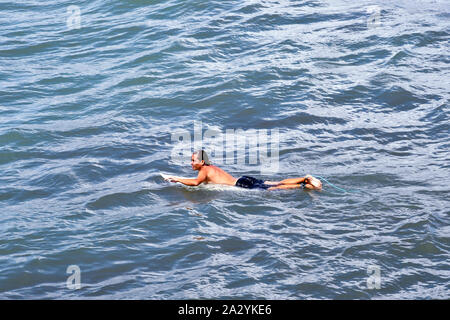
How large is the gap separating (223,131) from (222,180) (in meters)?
2.70

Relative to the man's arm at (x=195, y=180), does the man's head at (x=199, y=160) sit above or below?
above

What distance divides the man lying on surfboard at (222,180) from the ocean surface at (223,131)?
0.16 m

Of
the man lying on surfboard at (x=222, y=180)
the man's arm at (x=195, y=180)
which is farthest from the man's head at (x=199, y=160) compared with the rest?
the man's arm at (x=195, y=180)

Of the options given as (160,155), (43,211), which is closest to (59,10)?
(160,155)

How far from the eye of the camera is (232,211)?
432 inches

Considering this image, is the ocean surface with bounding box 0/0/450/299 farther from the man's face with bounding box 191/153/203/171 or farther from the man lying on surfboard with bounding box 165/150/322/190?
the man's face with bounding box 191/153/203/171

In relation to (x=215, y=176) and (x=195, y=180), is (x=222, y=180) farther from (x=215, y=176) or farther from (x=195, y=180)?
(x=195, y=180)

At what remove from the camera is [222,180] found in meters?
11.6

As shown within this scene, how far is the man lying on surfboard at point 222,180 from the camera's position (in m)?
11.2

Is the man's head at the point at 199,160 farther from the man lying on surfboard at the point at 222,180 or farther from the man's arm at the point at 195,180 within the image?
the man's arm at the point at 195,180

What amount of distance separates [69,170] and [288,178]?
12.9 feet

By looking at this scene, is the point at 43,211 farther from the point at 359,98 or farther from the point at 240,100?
the point at 359,98

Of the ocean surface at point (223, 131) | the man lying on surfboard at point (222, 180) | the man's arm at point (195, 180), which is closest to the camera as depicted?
the ocean surface at point (223, 131)

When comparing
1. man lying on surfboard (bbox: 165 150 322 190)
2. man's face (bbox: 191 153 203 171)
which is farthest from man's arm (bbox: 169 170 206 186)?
man's face (bbox: 191 153 203 171)
